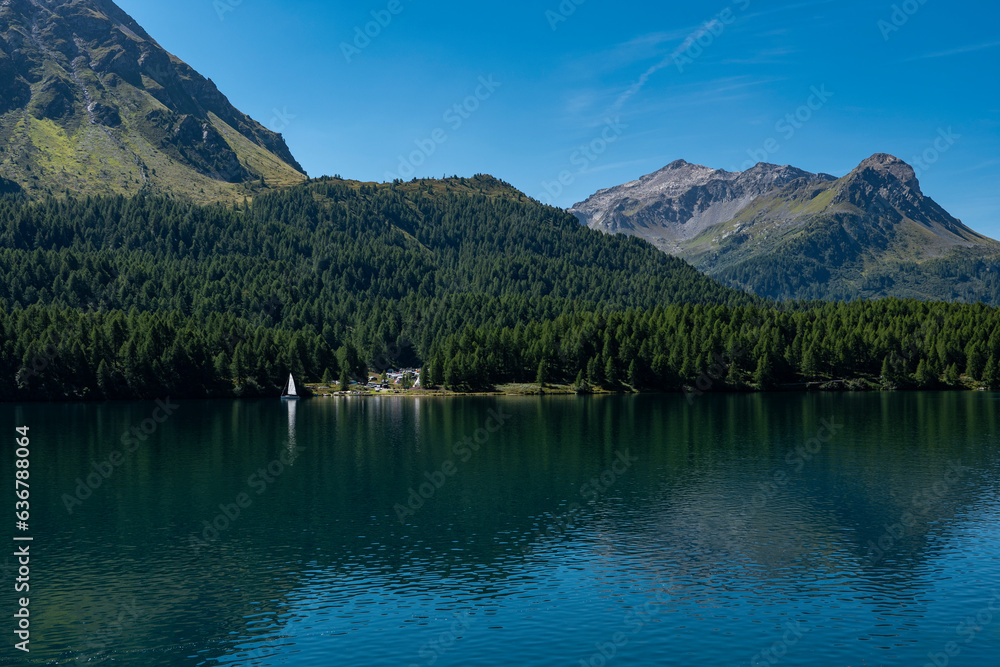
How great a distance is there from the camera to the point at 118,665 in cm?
3931

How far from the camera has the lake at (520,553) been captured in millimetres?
41844

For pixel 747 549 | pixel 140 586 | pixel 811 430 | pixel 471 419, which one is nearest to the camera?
pixel 140 586

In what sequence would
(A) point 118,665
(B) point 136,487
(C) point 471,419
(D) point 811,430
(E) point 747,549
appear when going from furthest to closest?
1. (C) point 471,419
2. (D) point 811,430
3. (B) point 136,487
4. (E) point 747,549
5. (A) point 118,665

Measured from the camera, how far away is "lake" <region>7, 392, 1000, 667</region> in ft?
137

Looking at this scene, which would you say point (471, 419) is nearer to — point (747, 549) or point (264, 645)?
point (747, 549)

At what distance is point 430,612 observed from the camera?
153 ft

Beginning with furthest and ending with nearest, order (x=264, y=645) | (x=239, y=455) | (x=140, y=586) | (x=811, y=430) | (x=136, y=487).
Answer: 1. (x=811, y=430)
2. (x=239, y=455)
3. (x=136, y=487)
4. (x=140, y=586)
5. (x=264, y=645)

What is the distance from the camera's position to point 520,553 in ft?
194

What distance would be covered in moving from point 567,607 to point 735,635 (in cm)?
1028

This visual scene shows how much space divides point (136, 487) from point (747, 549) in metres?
68.1

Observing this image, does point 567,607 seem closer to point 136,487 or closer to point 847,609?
point 847,609

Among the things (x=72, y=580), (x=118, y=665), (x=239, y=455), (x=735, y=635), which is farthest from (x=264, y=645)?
(x=239, y=455)

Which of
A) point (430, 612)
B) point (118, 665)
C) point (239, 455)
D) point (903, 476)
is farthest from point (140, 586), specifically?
point (903, 476)

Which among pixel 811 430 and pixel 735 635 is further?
pixel 811 430
